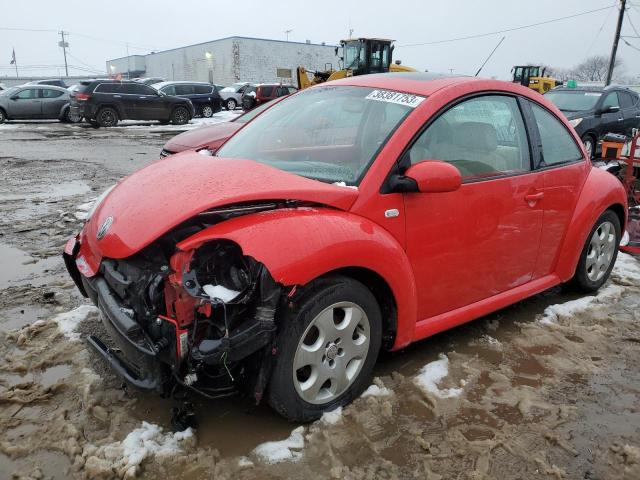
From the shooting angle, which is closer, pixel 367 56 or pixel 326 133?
pixel 326 133

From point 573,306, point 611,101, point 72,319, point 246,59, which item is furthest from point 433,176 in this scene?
point 246,59

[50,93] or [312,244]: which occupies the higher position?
[50,93]

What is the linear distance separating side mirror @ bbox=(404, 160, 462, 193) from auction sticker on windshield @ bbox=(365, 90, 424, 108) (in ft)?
1.46

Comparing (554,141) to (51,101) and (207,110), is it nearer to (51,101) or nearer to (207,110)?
(51,101)

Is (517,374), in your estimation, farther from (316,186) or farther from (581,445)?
(316,186)

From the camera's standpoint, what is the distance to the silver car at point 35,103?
19.7 metres

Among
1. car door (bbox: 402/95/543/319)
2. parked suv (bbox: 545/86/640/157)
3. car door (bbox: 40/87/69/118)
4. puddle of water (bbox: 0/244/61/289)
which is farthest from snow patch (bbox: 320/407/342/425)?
car door (bbox: 40/87/69/118)

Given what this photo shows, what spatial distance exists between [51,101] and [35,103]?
0.58 metres

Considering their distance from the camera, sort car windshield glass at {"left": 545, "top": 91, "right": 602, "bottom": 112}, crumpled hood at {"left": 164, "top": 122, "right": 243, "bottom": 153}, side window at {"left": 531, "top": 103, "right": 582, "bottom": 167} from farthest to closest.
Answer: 1. car windshield glass at {"left": 545, "top": 91, "right": 602, "bottom": 112}
2. crumpled hood at {"left": 164, "top": 122, "right": 243, "bottom": 153}
3. side window at {"left": 531, "top": 103, "right": 582, "bottom": 167}

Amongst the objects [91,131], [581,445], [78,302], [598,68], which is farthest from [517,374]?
[598,68]

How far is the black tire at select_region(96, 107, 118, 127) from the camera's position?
1892cm

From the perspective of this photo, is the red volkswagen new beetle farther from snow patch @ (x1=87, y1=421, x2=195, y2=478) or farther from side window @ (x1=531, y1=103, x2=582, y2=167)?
snow patch @ (x1=87, y1=421, x2=195, y2=478)

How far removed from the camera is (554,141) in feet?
12.0

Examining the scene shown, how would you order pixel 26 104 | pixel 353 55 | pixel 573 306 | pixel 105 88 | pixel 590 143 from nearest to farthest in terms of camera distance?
pixel 573 306 → pixel 590 143 → pixel 105 88 → pixel 26 104 → pixel 353 55
